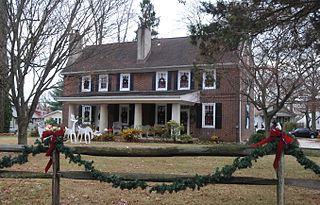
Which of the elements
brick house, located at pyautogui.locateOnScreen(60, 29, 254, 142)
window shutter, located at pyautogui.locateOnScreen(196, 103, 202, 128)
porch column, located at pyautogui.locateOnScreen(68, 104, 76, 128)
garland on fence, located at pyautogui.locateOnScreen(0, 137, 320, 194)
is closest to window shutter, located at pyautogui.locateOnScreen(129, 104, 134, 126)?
brick house, located at pyautogui.locateOnScreen(60, 29, 254, 142)

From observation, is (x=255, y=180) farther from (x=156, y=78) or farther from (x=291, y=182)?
(x=156, y=78)

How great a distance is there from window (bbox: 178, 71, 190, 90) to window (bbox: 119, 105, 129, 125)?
4793mm

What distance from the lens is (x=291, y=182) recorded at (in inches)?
226

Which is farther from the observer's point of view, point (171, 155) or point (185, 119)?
point (185, 119)

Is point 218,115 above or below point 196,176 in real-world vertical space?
above

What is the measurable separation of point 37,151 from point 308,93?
39030 millimetres

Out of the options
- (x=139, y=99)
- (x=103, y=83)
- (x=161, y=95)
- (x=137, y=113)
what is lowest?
(x=137, y=113)

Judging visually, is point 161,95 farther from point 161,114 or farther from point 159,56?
point 159,56

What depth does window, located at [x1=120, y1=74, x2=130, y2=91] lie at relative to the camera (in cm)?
3122

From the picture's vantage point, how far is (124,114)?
103 feet

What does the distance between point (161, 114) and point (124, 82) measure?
4.11m

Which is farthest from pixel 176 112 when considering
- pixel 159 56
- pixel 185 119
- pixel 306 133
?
pixel 306 133

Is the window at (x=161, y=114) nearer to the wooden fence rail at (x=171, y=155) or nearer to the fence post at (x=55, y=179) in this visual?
the wooden fence rail at (x=171, y=155)

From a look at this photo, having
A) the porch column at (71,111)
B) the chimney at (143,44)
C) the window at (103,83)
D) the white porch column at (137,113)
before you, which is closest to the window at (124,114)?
the window at (103,83)
